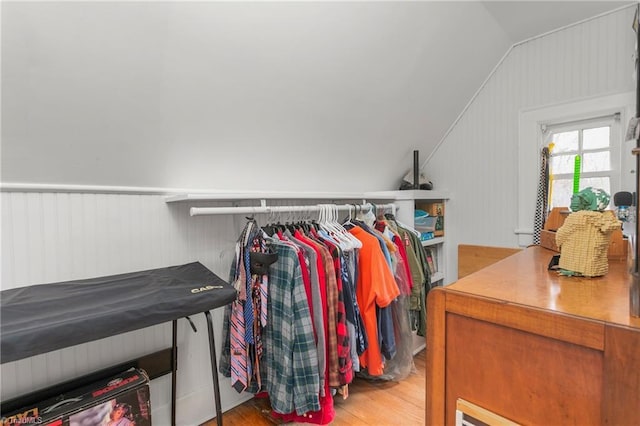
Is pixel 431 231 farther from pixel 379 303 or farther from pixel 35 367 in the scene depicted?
pixel 35 367

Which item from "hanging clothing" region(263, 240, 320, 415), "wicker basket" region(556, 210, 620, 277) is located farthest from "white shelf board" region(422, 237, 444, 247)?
"wicker basket" region(556, 210, 620, 277)

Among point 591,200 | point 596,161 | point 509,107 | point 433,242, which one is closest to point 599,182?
point 596,161

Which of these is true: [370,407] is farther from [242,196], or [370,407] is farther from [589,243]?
[589,243]

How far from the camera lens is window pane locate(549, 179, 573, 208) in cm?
234

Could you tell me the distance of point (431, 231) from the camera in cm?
268

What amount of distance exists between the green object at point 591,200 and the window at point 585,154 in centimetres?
169

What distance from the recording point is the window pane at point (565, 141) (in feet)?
7.50

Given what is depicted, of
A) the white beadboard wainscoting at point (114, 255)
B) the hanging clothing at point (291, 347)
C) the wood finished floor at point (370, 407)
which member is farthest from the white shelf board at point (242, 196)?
the wood finished floor at point (370, 407)

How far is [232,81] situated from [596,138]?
8.07 ft

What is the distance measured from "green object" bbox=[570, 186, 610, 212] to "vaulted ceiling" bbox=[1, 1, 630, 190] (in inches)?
49.9

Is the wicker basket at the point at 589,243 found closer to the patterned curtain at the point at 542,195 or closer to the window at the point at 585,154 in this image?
the patterned curtain at the point at 542,195

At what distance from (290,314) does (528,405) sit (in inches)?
41.2

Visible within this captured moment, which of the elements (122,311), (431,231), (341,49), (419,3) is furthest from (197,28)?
(431,231)

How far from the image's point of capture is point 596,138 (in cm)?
219
